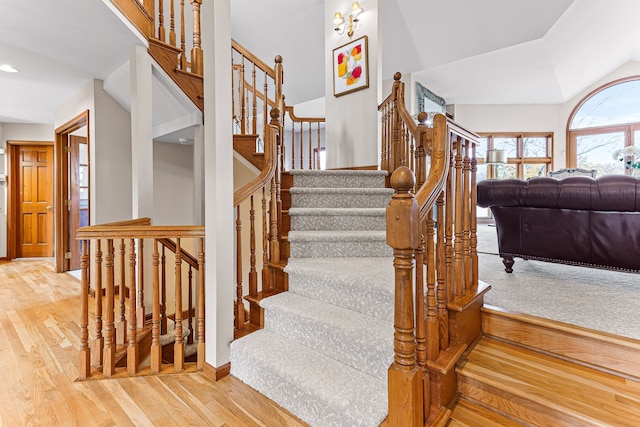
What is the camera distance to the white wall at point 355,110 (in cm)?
367

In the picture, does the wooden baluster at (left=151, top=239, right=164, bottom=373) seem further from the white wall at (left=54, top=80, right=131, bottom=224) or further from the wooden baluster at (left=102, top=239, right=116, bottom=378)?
the white wall at (left=54, top=80, right=131, bottom=224)

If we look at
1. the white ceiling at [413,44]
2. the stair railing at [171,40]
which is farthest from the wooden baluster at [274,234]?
the white ceiling at [413,44]

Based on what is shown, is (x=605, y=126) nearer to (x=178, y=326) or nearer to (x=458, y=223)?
(x=458, y=223)

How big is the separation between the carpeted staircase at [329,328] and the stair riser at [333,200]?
14 cm

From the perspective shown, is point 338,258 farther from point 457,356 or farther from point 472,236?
point 457,356

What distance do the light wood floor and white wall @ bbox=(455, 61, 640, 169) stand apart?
726cm

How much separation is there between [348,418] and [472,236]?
3.61 feet

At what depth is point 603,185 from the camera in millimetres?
1926

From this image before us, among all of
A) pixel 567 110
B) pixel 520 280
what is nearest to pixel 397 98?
pixel 520 280

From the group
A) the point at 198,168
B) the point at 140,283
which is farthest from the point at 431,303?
the point at 198,168

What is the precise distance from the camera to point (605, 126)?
22.0 ft

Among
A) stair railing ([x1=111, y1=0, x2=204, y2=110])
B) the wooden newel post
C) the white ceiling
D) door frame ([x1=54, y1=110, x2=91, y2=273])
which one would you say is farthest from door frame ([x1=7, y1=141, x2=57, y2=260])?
the wooden newel post

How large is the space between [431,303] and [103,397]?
5.65ft

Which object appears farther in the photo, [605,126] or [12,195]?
[605,126]
